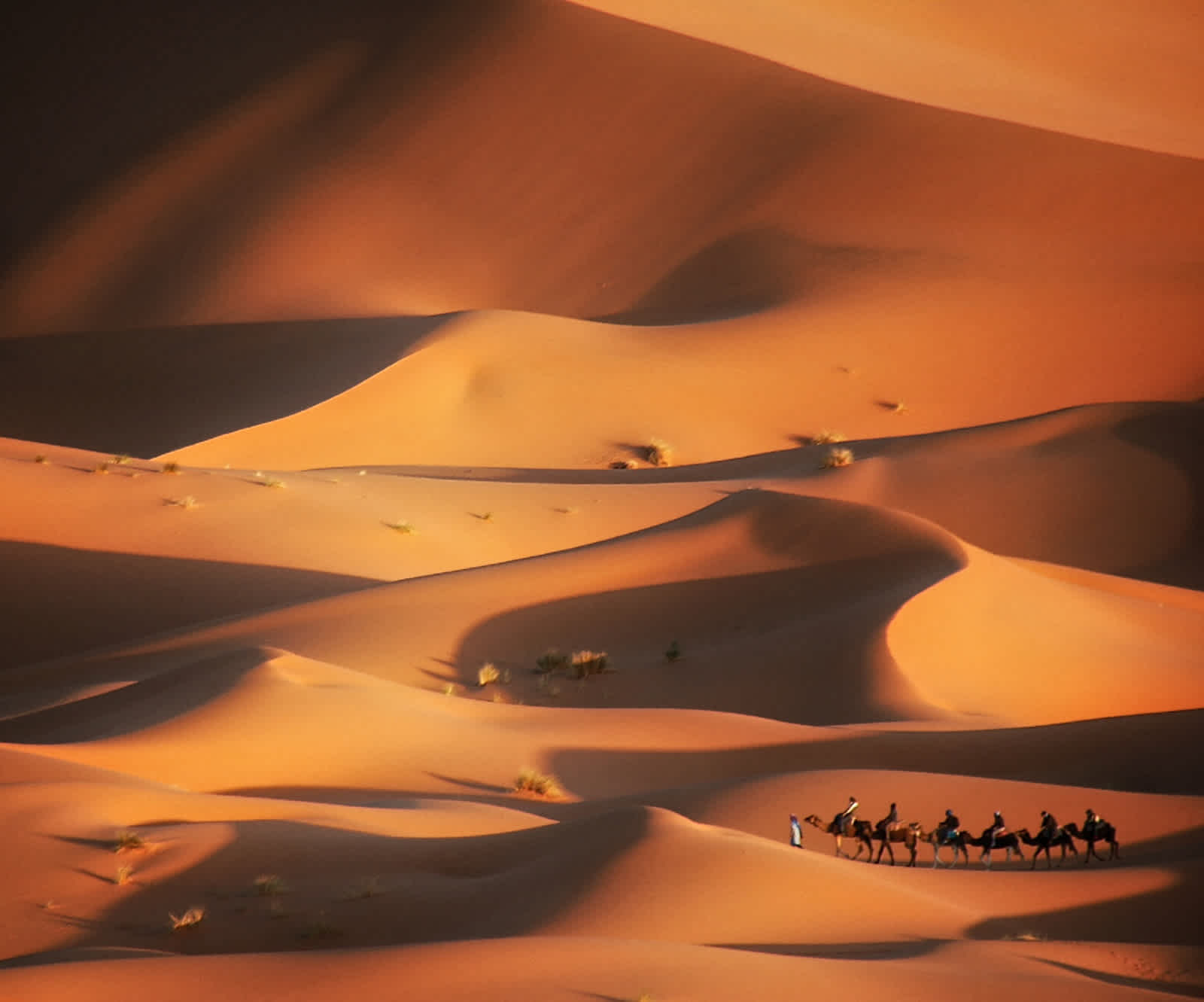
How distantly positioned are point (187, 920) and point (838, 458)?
19050 millimetres

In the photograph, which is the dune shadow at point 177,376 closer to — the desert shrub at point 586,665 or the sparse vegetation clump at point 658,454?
the sparse vegetation clump at point 658,454

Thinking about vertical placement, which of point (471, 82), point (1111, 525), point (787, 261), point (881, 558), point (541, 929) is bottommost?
point (541, 929)

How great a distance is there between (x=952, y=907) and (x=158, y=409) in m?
26.3

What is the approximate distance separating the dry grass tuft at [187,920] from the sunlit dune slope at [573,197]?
26279 millimetres

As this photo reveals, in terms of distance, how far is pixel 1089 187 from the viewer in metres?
36.3

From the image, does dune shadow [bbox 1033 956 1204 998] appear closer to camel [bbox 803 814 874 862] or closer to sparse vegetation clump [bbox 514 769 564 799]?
camel [bbox 803 814 874 862]

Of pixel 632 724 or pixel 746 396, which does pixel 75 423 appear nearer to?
pixel 746 396

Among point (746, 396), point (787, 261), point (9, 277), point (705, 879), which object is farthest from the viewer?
point (9, 277)

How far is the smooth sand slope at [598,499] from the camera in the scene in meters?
9.06

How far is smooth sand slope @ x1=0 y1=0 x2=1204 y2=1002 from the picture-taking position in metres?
9.06

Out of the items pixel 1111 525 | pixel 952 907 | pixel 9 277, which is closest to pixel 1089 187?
pixel 1111 525

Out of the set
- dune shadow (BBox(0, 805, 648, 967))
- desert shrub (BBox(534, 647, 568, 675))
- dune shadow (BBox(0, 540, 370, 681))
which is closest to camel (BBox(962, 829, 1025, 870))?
dune shadow (BBox(0, 805, 648, 967))

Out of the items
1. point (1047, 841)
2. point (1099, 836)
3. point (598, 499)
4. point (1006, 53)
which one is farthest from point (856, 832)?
point (1006, 53)

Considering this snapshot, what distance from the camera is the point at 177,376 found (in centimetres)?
3397
